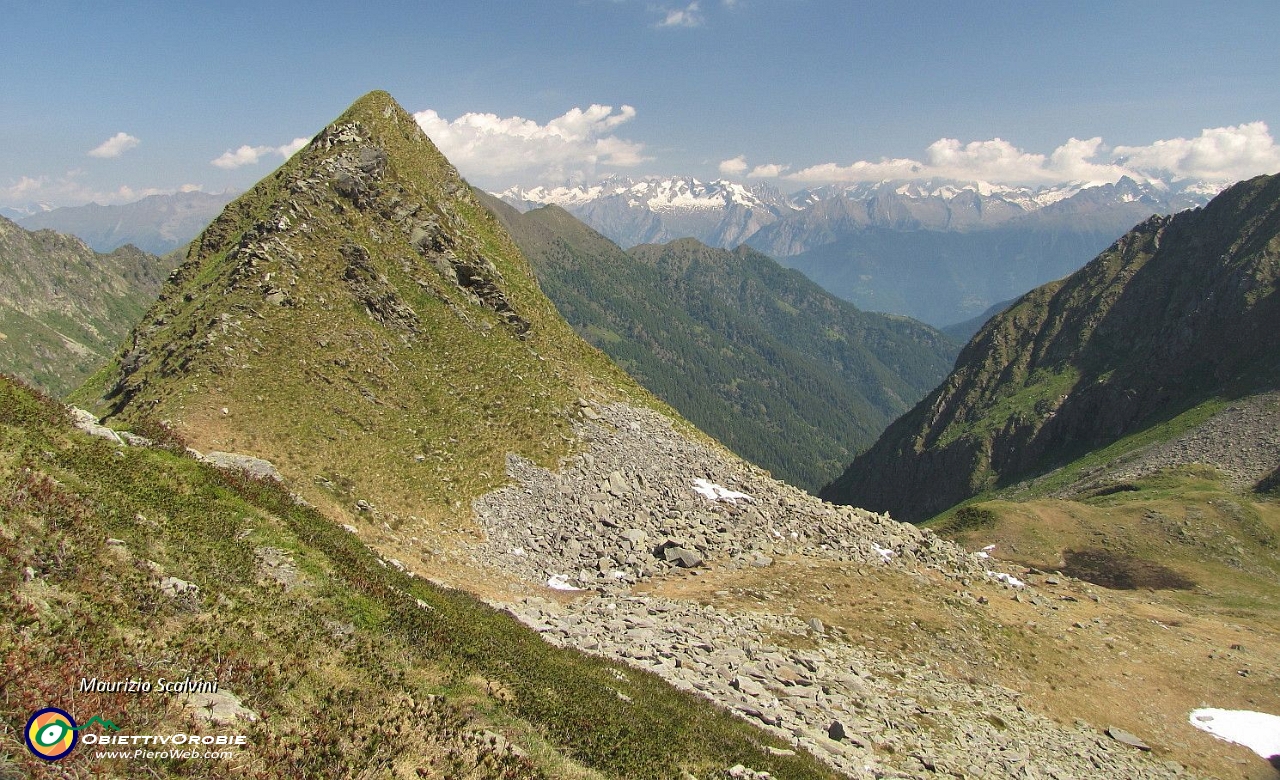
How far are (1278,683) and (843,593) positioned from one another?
28147mm

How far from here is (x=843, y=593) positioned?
1487 inches

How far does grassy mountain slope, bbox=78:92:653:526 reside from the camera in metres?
37.5

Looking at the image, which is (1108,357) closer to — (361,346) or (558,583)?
(558,583)

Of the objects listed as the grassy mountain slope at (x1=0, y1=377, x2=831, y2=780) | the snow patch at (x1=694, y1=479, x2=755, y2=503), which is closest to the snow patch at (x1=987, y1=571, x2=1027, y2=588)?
the snow patch at (x1=694, y1=479, x2=755, y2=503)

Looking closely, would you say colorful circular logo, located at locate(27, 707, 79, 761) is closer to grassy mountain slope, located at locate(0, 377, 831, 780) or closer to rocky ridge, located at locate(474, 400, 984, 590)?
grassy mountain slope, located at locate(0, 377, 831, 780)

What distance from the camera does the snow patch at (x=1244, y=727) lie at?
Answer: 34156mm

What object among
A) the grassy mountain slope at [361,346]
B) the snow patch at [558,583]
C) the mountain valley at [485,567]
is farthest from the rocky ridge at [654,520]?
the grassy mountain slope at [361,346]

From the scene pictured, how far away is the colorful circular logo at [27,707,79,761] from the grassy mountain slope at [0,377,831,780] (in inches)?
6.6

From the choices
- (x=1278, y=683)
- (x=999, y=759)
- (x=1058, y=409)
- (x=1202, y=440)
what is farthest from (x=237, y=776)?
(x=1058, y=409)

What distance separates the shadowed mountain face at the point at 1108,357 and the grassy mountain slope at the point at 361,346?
421ft

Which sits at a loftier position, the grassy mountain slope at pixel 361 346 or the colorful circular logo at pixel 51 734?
the grassy mountain slope at pixel 361 346

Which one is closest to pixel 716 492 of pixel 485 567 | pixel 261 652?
pixel 485 567

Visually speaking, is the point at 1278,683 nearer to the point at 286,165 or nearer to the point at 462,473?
the point at 462,473

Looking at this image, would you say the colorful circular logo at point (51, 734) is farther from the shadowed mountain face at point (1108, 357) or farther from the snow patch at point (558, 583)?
the shadowed mountain face at point (1108, 357)
